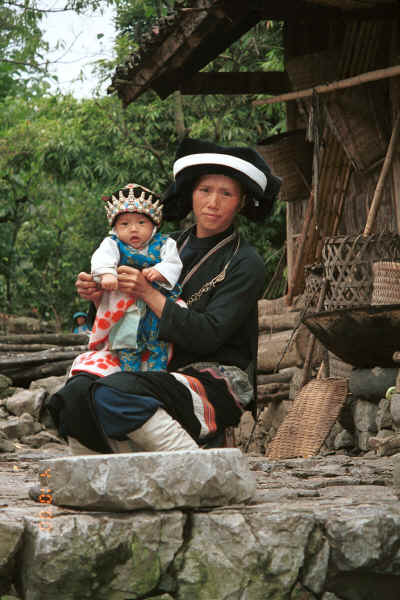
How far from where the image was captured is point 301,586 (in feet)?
8.83

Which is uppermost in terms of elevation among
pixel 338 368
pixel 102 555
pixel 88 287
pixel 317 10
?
pixel 317 10

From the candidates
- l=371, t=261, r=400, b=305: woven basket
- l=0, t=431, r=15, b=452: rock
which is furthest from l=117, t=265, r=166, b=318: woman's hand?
l=0, t=431, r=15, b=452: rock

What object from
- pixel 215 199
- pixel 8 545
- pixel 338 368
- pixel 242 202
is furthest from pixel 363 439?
pixel 8 545

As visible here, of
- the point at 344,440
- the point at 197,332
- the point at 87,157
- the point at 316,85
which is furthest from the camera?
the point at 87,157

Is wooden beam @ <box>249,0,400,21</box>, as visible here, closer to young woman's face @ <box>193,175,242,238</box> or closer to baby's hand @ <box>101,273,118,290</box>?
young woman's face @ <box>193,175,242,238</box>

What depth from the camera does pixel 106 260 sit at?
3.29 m

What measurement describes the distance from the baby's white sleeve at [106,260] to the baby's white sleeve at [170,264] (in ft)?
0.58

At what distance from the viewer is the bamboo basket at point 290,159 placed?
895 centimetres

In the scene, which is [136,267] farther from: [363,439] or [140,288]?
[363,439]

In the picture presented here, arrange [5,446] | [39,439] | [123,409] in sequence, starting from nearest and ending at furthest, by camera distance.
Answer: [123,409] < [5,446] < [39,439]

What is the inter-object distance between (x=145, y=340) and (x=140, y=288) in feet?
0.81

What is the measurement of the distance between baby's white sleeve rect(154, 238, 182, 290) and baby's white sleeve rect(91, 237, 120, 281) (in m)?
0.18

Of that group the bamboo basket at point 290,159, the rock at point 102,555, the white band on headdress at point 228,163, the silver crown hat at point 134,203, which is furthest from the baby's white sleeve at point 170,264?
the bamboo basket at point 290,159

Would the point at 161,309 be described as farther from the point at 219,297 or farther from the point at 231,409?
the point at 231,409
